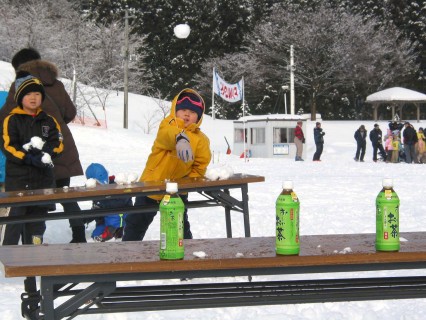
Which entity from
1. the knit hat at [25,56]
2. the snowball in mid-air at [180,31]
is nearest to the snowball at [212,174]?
the knit hat at [25,56]

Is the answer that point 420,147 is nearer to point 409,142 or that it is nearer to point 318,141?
point 409,142

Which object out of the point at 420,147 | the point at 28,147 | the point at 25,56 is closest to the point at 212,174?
the point at 28,147

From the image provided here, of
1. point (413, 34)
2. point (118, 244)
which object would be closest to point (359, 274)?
point (118, 244)

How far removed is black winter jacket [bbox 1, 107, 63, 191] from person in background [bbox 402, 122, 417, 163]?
20.5 metres

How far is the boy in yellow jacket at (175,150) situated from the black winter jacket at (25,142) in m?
0.73

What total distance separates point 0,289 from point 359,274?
2610 millimetres

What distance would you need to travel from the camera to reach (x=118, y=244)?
3742 mm

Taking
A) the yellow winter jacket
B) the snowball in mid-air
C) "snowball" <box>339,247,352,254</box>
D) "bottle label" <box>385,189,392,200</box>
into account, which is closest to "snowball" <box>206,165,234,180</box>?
the yellow winter jacket

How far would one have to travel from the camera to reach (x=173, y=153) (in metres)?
6.32

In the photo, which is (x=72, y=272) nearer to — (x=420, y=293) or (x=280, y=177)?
(x=420, y=293)

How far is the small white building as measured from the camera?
30.9 meters

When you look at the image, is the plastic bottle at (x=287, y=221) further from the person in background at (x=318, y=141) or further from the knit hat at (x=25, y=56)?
the person in background at (x=318, y=141)

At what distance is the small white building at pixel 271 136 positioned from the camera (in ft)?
101

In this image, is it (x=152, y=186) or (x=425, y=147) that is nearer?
(x=152, y=186)
